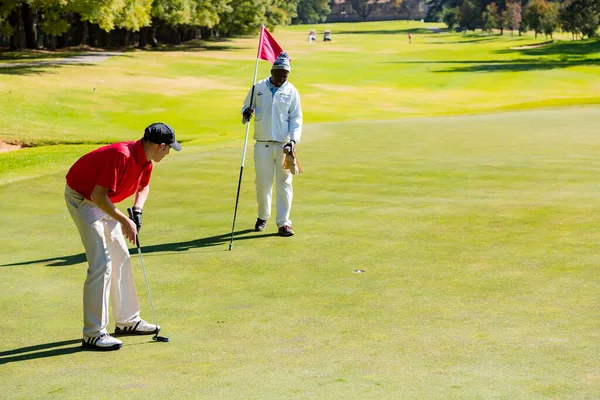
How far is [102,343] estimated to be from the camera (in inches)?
311

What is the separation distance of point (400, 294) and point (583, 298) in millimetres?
1667

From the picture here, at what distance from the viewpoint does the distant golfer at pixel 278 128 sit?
1276 centimetres

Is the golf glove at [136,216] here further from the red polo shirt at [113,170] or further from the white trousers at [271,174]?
the white trousers at [271,174]

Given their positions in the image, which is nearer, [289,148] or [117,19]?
[289,148]

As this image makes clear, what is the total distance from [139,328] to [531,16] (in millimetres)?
123270

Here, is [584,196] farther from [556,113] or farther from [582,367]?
[556,113]

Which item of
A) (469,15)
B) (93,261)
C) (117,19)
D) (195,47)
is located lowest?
(195,47)

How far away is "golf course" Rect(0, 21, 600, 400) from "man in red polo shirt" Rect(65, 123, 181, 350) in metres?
0.26

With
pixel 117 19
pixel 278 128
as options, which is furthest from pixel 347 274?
pixel 117 19

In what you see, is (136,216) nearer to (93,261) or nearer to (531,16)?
(93,261)

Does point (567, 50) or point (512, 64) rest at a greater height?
point (512, 64)

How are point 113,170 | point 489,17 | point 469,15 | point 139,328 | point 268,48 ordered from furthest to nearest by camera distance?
point 469,15 → point 489,17 → point 268,48 → point 139,328 → point 113,170

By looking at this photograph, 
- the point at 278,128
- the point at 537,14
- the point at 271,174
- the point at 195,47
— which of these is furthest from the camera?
the point at 537,14

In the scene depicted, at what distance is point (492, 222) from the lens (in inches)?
518
